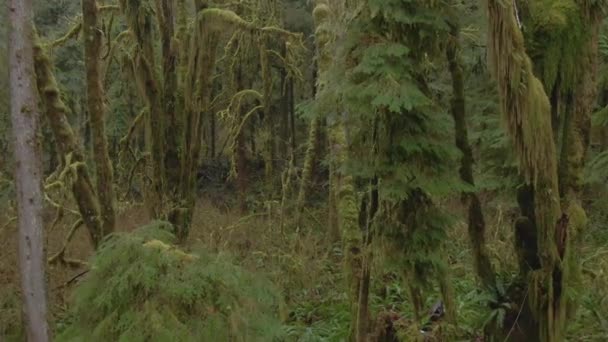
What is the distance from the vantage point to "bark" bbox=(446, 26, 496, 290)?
243 inches

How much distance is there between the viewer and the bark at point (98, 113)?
879 cm

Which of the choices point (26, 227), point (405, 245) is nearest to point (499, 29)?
point (405, 245)

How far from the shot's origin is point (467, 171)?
20.2 ft

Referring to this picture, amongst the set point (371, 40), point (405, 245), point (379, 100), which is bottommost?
point (405, 245)

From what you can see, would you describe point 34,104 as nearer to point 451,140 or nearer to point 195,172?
point 195,172

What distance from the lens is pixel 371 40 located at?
5.37 m

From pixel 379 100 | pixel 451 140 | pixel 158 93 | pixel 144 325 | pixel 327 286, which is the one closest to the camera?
pixel 144 325

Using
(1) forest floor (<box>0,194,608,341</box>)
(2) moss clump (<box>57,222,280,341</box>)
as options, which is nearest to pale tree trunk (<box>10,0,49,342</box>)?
(1) forest floor (<box>0,194,608,341</box>)

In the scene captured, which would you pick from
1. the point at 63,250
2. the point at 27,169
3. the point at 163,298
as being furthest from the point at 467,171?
the point at 63,250

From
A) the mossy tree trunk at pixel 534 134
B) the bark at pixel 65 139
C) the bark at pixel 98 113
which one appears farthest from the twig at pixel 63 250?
the mossy tree trunk at pixel 534 134

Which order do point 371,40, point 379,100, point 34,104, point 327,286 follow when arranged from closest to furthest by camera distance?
1. point 379,100
2. point 371,40
3. point 34,104
4. point 327,286

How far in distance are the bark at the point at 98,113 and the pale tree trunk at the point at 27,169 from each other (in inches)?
69.8

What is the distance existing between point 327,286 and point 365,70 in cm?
669

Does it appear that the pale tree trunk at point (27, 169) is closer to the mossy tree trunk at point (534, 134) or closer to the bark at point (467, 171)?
the bark at point (467, 171)
